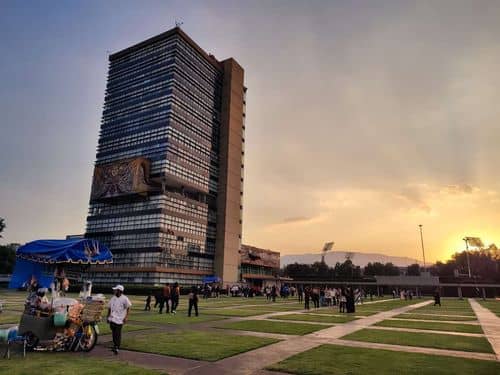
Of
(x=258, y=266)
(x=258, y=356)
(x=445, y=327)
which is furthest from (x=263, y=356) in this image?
(x=258, y=266)

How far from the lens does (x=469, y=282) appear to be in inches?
3258

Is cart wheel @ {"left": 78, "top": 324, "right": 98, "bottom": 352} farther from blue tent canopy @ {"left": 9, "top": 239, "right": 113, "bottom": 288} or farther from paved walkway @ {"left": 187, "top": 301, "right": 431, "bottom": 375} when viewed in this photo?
blue tent canopy @ {"left": 9, "top": 239, "right": 113, "bottom": 288}

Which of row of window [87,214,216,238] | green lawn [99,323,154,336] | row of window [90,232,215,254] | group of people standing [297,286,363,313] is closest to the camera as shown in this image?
green lawn [99,323,154,336]

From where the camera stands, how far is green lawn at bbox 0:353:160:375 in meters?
7.59

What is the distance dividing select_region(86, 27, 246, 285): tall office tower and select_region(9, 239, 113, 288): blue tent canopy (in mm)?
67055

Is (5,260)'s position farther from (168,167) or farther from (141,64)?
(141,64)

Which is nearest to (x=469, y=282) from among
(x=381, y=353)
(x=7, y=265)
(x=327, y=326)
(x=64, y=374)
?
(x=327, y=326)

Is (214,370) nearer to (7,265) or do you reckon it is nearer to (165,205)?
(165,205)

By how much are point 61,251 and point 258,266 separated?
112m

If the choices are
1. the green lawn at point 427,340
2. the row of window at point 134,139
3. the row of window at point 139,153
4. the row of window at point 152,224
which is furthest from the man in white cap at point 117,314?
the row of window at point 134,139

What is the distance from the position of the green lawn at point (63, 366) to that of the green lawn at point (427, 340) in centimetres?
820

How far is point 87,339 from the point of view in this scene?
10.1 m

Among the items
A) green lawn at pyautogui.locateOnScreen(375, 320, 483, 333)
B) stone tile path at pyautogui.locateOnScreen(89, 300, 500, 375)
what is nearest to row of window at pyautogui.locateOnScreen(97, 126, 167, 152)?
green lawn at pyautogui.locateOnScreen(375, 320, 483, 333)

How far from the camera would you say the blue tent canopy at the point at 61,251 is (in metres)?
14.0
